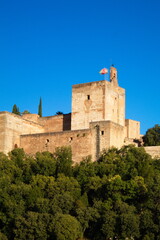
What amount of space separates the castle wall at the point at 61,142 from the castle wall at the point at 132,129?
9.81 meters

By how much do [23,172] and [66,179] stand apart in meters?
4.62

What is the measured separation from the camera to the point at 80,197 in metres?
45.0

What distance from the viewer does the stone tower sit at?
5372 cm

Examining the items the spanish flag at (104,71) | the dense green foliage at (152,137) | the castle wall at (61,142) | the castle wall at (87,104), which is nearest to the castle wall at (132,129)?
the dense green foliage at (152,137)

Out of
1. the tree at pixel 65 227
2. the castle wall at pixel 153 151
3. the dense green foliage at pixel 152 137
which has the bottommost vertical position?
the tree at pixel 65 227

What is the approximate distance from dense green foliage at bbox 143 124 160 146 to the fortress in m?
1.04

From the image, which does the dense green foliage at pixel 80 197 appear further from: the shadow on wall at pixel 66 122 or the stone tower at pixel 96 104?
the shadow on wall at pixel 66 122

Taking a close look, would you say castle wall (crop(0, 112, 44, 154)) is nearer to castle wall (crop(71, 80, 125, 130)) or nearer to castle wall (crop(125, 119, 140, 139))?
castle wall (crop(71, 80, 125, 130))

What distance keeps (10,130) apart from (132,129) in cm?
1295

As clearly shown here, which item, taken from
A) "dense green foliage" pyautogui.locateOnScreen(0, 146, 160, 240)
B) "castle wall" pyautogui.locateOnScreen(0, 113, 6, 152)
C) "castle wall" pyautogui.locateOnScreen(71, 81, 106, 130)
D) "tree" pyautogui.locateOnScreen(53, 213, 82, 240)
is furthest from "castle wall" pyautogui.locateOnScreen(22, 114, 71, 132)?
"tree" pyautogui.locateOnScreen(53, 213, 82, 240)

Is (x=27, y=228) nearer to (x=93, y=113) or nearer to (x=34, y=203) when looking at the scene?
(x=34, y=203)

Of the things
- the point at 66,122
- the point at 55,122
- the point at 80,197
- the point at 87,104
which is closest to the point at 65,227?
the point at 80,197

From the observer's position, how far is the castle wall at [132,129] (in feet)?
197

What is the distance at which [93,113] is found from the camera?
5397cm
